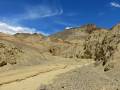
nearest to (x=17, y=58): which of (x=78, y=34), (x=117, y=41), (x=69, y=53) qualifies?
(x=117, y=41)

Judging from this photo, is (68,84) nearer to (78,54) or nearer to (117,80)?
(117,80)

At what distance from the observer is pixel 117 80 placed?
17422 mm

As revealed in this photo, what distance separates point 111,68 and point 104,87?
5.50 meters

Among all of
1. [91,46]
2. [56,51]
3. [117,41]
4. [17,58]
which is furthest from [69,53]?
[117,41]

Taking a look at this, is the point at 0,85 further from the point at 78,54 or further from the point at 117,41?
the point at 78,54

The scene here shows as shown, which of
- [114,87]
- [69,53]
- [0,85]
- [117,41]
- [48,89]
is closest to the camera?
[114,87]

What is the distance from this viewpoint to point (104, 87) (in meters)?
15.9

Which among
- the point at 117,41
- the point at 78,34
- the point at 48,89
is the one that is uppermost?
the point at 78,34

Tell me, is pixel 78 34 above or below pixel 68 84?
above

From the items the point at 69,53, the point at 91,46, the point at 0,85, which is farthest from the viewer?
the point at 69,53

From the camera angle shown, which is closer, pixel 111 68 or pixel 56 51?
pixel 111 68

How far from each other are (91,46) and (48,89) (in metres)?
41.7

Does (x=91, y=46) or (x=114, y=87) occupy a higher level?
(x=91, y=46)

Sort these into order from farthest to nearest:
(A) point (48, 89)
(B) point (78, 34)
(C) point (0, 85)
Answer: (B) point (78, 34) → (C) point (0, 85) → (A) point (48, 89)
